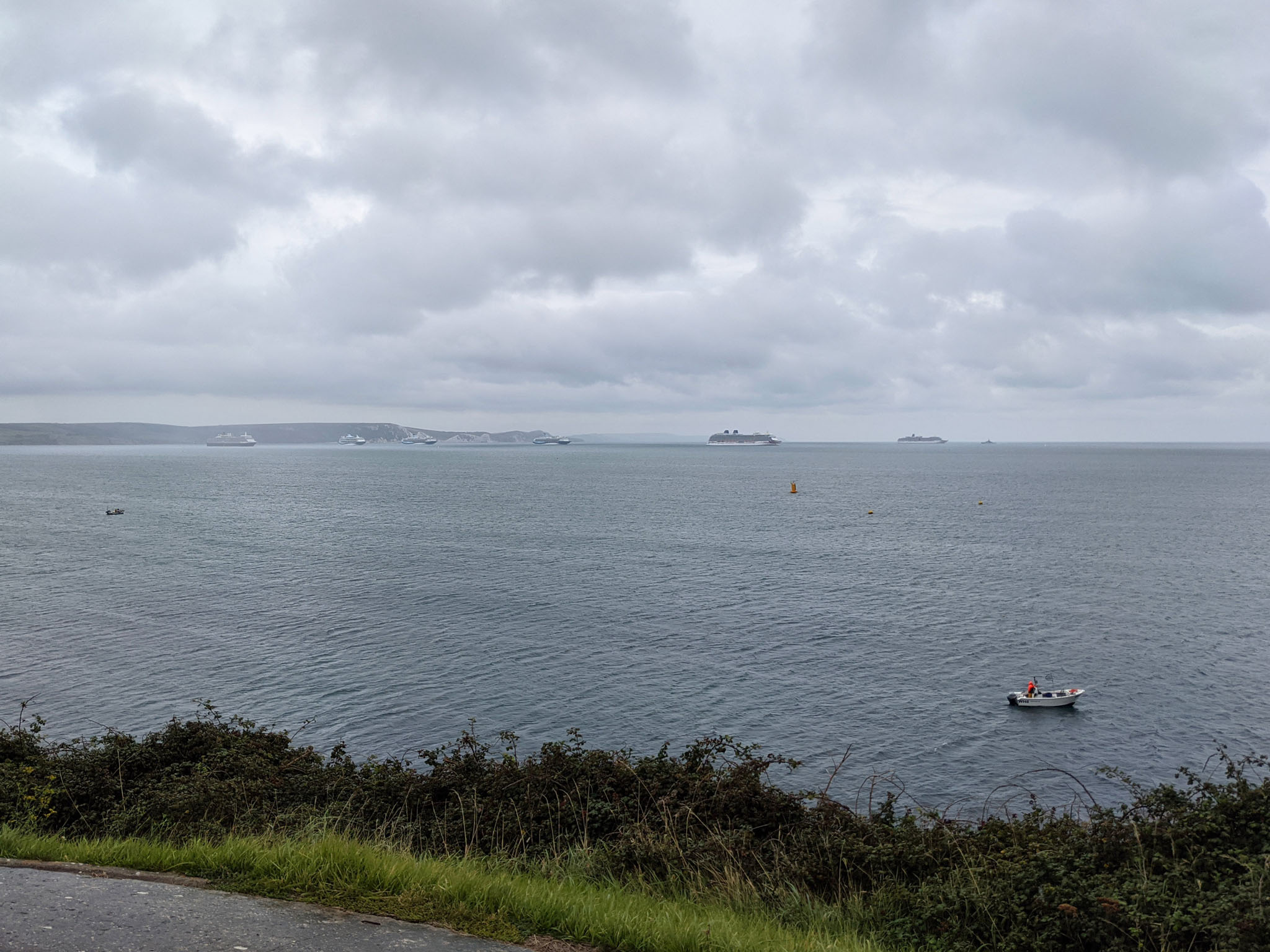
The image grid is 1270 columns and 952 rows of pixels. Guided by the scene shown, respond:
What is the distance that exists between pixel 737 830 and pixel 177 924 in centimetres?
856

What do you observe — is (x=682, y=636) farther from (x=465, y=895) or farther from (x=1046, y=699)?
(x=465, y=895)

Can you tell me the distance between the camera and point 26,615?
52.8m

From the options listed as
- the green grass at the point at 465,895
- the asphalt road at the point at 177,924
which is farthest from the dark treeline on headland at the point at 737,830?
the asphalt road at the point at 177,924

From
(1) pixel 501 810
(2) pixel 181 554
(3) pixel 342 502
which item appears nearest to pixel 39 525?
(2) pixel 181 554

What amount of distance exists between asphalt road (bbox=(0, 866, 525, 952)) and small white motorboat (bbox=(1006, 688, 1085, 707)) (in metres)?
36.7

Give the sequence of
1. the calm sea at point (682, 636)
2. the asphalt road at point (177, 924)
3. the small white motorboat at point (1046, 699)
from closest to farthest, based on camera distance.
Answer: the asphalt road at point (177, 924)
the calm sea at point (682, 636)
the small white motorboat at point (1046, 699)

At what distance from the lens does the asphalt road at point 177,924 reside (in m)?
6.95

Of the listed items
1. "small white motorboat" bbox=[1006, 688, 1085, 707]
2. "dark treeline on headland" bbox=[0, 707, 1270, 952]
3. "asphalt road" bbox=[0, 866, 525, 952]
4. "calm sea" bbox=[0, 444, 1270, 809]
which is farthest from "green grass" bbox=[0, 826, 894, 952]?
"small white motorboat" bbox=[1006, 688, 1085, 707]

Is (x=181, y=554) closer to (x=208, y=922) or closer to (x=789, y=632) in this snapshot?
(x=789, y=632)

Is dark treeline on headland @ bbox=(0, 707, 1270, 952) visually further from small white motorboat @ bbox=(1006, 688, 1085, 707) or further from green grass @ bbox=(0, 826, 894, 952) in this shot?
small white motorboat @ bbox=(1006, 688, 1085, 707)

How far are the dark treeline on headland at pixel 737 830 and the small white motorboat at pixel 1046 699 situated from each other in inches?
1024

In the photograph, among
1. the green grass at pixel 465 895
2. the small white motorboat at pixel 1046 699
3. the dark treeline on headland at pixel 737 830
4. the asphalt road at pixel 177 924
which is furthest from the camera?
the small white motorboat at pixel 1046 699

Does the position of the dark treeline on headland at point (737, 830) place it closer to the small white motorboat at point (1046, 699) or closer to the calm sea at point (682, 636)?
the calm sea at point (682, 636)

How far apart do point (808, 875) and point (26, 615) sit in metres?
58.7
